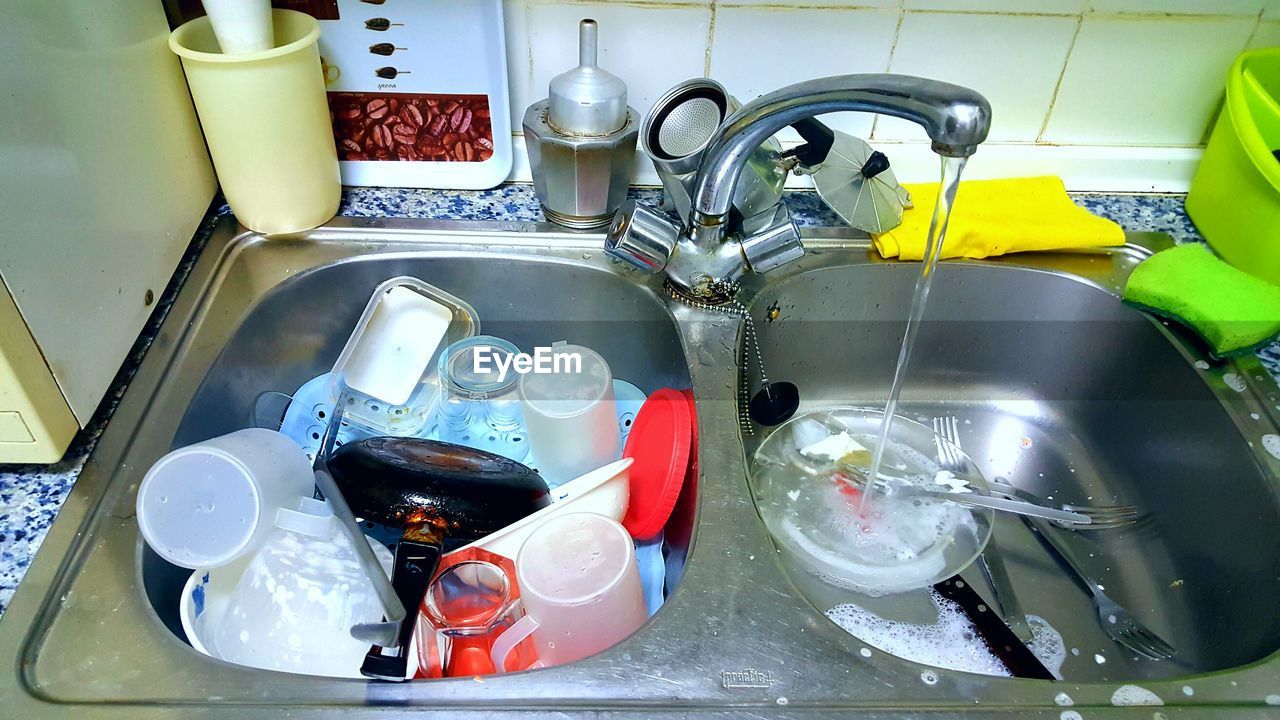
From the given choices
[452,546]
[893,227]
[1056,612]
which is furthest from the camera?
[893,227]

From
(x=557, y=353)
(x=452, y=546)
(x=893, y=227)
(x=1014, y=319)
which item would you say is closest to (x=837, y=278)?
(x=893, y=227)

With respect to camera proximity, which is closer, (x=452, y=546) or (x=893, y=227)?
(x=452, y=546)

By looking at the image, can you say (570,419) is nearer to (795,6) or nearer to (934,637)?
(934,637)

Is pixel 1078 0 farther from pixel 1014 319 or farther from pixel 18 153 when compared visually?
pixel 18 153

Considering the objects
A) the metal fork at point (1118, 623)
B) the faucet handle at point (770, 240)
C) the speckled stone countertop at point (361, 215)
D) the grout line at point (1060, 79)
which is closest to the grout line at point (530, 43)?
the speckled stone countertop at point (361, 215)

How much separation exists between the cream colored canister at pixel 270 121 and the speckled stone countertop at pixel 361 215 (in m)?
0.07

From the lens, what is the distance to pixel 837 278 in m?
0.98

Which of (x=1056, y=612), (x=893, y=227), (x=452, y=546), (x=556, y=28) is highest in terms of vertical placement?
(x=556, y=28)

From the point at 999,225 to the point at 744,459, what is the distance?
0.47 metres

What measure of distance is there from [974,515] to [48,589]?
858mm

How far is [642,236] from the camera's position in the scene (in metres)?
0.87

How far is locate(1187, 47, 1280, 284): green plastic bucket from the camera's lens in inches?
36.6

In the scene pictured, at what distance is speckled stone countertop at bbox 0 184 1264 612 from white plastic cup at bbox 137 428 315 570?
9 centimetres

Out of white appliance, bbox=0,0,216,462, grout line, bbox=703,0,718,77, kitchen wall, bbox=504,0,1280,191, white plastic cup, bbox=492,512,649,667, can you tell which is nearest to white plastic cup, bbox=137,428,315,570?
white appliance, bbox=0,0,216,462
